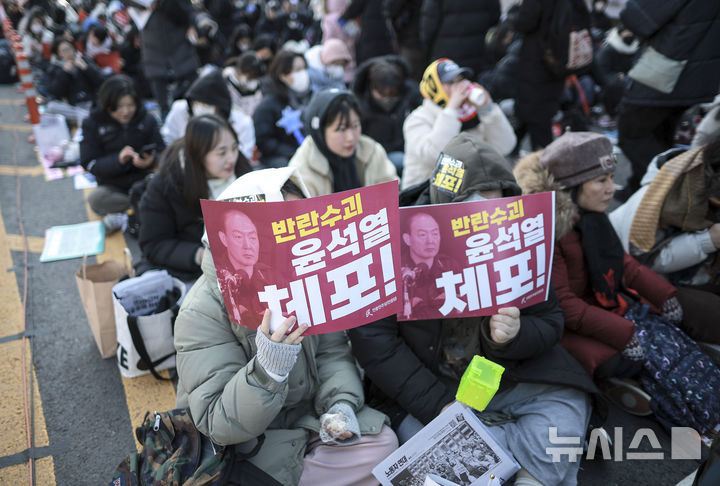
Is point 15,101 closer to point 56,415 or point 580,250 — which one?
point 56,415

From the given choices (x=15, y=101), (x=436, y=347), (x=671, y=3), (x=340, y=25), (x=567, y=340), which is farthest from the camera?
(x=15, y=101)

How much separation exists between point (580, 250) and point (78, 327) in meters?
3.01

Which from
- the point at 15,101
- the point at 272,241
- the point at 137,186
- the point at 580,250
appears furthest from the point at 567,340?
the point at 15,101

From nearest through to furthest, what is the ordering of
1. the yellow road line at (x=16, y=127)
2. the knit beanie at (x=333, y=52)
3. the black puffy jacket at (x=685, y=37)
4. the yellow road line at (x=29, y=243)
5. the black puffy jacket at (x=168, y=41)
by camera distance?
the black puffy jacket at (x=685, y=37) → the yellow road line at (x=29, y=243) → the knit beanie at (x=333, y=52) → the black puffy jacket at (x=168, y=41) → the yellow road line at (x=16, y=127)

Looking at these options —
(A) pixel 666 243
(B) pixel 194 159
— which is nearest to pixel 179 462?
(B) pixel 194 159

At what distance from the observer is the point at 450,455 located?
6.10 feet

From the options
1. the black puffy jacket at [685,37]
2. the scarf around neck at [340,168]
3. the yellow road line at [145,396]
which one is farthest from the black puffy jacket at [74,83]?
the black puffy jacket at [685,37]

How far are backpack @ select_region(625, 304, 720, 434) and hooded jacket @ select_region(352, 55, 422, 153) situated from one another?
282 centimetres

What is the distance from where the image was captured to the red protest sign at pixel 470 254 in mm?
1816

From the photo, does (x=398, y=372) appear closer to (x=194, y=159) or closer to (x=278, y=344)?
(x=278, y=344)

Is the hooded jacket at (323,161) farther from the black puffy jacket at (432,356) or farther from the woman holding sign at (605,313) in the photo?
the black puffy jacket at (432,356)

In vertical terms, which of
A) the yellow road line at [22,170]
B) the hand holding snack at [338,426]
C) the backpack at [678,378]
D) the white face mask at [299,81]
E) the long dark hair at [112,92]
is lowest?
the backpack at [678,378]

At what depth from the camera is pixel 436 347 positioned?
2182 mm

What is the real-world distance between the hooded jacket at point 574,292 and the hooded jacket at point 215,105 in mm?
2726
